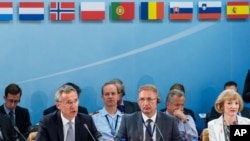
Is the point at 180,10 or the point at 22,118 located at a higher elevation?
the point at 180,10

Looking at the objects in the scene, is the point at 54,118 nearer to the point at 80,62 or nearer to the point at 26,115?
the point at 26,115

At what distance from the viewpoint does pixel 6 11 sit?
23.5 feet

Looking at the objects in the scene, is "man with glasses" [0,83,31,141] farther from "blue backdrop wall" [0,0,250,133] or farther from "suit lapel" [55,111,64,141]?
"suit lapel" [55,111,64,141]

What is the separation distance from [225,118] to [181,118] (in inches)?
33.4

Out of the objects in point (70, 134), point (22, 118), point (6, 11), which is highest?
point (6, 11)

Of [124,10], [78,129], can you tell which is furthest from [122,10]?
[78,129]

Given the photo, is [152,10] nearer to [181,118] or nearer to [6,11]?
[6,11]

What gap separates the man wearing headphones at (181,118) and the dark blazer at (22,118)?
1858 mm

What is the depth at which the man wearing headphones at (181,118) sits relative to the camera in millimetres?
5638

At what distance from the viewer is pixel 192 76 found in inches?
297

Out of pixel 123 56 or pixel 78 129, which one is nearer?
pixel 78 129

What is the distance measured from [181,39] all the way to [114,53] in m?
0.97

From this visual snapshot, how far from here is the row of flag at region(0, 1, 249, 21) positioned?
7.20 meters

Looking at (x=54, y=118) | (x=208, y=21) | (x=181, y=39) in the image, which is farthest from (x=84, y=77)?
(x=54, y=118)
